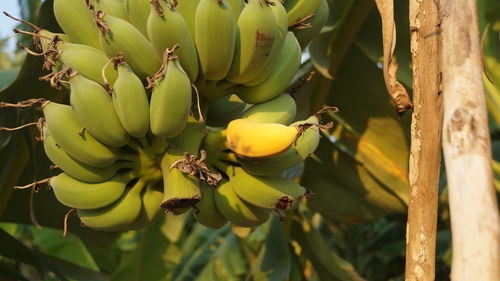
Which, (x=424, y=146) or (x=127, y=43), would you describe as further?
(x=127, y=43)

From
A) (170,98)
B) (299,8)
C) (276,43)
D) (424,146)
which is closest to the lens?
(424,146)

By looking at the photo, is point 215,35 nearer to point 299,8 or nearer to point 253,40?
point 253,40

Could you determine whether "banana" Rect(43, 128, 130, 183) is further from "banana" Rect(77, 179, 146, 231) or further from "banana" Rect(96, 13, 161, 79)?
"banana" Rect(96, 13, 161, 79)

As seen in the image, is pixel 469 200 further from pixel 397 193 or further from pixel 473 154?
pixel 397 193

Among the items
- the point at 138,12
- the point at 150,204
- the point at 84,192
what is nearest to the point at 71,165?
the point at 84,192

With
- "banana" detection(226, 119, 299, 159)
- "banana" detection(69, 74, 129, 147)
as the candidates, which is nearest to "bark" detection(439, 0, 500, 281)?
"banana" detection(226, 119, 299, 159)

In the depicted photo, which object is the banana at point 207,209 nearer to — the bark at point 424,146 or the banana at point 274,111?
the banana at point 274,111

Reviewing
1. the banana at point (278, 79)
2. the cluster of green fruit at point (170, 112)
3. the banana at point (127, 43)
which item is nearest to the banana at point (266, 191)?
the cluster of green fruit at point (170, 112)
